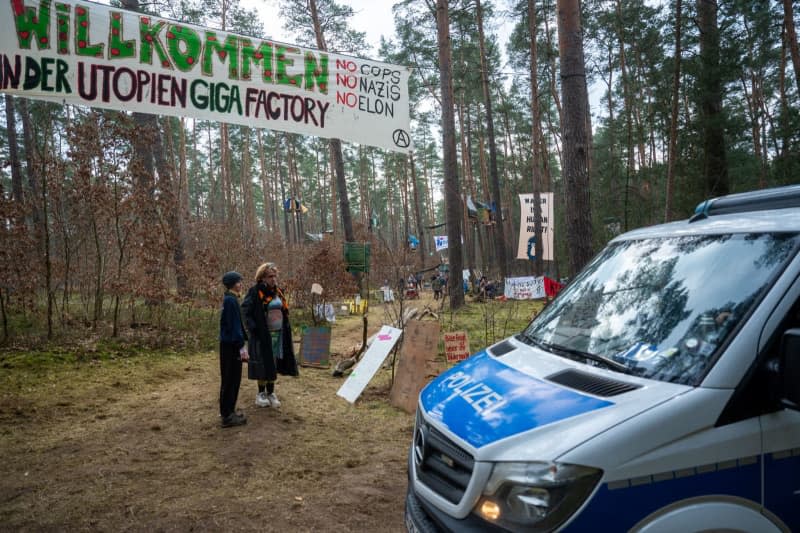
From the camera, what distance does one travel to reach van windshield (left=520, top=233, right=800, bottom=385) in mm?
2119

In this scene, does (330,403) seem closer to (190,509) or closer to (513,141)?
(190,509)

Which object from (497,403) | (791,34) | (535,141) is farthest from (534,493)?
(535,141)

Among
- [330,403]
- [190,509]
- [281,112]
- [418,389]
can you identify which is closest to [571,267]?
[418,389]

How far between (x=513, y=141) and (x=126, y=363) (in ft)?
118

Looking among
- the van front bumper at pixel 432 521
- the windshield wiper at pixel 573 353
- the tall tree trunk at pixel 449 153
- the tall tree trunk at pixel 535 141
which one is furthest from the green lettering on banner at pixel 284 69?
the tall tree trunk at pixel 535 141

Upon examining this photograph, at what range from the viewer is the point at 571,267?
670cm

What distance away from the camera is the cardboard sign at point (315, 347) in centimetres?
922

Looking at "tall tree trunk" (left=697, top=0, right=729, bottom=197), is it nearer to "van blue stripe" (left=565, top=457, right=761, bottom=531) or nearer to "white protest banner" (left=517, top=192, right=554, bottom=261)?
"white protest banner" (left=517, top=192, right=554, bottom=261)

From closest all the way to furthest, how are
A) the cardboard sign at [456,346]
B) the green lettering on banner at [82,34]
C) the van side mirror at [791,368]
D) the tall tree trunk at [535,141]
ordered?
the van side mirror at [791,368], the green lettering on banner at [82,34], the cardboard sign at [456,346], the tall tree trunk at [535,141]

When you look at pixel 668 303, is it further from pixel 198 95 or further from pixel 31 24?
pixel 31 24

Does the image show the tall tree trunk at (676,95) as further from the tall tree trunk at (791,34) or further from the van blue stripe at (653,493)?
the van blue stripe at (653,493)

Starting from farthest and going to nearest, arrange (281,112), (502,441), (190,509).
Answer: (281,112) → (190,509) → (502,441)

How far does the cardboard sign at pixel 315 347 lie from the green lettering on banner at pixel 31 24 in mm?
5965

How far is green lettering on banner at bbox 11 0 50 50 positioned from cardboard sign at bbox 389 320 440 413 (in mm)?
5591
